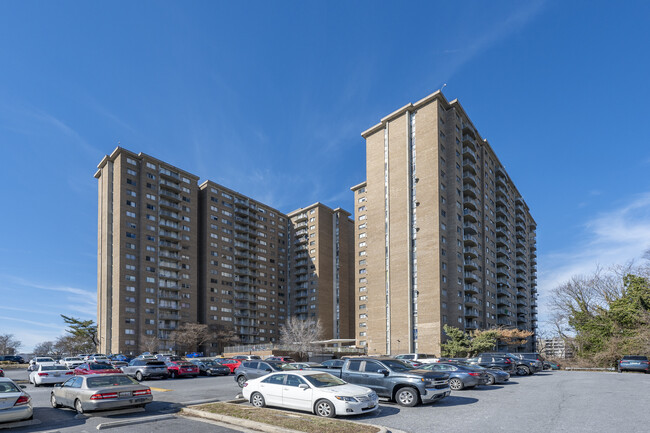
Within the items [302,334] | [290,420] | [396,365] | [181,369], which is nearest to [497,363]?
[396,365]

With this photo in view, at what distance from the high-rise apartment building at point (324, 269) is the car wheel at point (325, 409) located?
91.9 meters

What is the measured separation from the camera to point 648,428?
38.3 ft

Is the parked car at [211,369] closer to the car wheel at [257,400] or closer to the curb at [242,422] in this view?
the curb at [242,422]

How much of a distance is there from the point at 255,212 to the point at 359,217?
116 feet

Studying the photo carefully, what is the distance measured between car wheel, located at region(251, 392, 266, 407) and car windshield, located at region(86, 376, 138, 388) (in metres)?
4.15

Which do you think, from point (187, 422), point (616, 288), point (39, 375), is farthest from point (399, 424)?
point (616, 288)

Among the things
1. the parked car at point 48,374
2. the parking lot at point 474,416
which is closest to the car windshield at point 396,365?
the parking lot at point 474,416

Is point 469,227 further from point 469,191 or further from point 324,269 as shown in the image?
point 324,269

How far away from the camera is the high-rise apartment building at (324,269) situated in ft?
353

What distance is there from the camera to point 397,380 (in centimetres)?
1638

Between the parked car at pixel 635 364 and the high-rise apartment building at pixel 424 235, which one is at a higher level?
the high-rise apartment building at pixel 424 235

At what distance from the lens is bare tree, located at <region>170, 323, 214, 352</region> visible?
82938mm

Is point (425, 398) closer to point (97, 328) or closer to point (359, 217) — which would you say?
point (359, 217)

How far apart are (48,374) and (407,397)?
2113 centimetres
